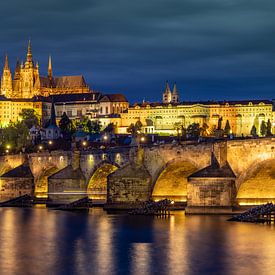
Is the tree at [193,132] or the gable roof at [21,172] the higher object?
the tree at [193,132]

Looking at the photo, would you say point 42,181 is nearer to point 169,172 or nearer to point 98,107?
point 169,172

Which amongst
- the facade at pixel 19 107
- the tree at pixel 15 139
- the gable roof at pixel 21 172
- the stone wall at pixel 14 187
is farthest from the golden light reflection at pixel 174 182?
the facade at pixel 19 107

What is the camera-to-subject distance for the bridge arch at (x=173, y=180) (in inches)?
1929

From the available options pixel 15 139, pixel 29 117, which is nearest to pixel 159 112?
pixel 29 117

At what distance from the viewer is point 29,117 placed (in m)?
178

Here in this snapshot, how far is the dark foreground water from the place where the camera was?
100 ft

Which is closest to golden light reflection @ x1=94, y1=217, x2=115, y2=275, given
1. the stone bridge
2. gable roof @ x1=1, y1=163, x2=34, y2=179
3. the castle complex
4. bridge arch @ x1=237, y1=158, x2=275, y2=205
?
the stone bridge

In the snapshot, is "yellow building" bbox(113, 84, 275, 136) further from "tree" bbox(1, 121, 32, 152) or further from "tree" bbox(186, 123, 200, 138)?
"tree" bbox(1, 121, 32, 152)

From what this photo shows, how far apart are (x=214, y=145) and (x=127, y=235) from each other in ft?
27.6

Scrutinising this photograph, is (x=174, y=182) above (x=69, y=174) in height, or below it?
below

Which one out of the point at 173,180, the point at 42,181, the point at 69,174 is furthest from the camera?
the point at 42,181

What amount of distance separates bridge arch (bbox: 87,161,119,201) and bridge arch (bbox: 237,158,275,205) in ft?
47.3

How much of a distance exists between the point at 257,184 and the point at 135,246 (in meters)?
10.8

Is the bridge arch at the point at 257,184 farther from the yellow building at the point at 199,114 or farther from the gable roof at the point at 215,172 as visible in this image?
the yellow building at the point at 199,114
